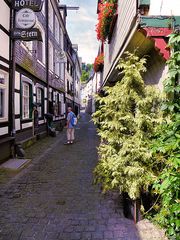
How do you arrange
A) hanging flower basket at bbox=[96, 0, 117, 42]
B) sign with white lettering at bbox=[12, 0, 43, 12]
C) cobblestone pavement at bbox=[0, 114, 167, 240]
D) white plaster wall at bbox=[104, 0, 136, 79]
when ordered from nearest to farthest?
cobblestone pavement at bbox=[0, 114, 167, 240]
white plaster wall at bbox=[104, 0, 136, 79]
hanging flower basket at bbox=[96, 0, 117, 42]
sign with white lettering at bbox=[12, 0, 43, 12]

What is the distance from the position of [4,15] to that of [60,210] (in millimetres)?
6549

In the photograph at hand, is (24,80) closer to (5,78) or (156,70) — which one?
(5,78)

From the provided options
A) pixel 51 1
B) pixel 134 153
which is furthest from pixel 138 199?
pixel 51 1

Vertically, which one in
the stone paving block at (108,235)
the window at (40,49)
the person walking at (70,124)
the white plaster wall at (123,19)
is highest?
the window at (40,49)

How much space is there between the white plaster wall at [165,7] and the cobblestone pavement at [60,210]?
3.18m

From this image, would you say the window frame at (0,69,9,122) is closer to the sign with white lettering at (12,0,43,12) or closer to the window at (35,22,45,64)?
the sign with white lettering at (12,0,43,12)

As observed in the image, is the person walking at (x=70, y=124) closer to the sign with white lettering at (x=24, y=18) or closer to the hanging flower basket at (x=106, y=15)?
the hanging flower basket at (x=106, y=15)

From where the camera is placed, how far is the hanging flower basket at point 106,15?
7.89 meters

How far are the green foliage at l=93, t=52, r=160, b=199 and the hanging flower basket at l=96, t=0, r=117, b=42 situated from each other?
459cm

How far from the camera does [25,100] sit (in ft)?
38.0

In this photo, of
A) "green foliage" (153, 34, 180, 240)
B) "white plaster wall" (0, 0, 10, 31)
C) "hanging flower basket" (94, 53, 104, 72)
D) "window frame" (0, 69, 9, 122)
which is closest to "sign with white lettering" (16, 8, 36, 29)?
"white plaster wall" (0, 0, 10, 31)

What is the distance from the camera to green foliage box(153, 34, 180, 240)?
8.87ft

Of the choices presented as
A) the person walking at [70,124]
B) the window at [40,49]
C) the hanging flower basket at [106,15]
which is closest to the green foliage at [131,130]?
the hanging flower basket at [106,15]

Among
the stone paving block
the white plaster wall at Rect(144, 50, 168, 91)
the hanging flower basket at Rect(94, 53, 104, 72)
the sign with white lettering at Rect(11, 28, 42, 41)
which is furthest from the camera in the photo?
the hanging flower basket at Rect(94, 53, 104, 72)
